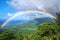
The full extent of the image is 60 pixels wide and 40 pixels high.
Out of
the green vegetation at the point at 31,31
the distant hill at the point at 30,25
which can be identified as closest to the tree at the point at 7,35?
the green vegetation at the point at 31,31

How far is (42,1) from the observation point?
490cm

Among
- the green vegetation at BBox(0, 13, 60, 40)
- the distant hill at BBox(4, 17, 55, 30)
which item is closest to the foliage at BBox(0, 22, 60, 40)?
the green vegetation at BBox(0, 13, 60, 40)

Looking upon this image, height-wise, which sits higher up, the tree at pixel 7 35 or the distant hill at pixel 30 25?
the distant hill at pixel 30 25

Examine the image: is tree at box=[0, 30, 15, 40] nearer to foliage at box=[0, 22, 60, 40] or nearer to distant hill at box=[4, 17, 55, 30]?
foliage at box=[0, 22, 60, 40]

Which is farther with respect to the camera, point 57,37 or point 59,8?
point 59,8

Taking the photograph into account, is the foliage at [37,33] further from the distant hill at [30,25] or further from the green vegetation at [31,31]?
the distant hill at [30,25]

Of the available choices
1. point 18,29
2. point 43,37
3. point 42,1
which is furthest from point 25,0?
point 43,37

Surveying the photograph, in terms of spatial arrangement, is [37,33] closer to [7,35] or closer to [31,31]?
[31,31]

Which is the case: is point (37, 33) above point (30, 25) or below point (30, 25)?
below

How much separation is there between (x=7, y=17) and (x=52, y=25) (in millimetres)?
1200

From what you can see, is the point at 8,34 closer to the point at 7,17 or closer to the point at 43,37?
the point at 7,17

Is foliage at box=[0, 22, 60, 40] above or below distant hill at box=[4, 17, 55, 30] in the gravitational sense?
below

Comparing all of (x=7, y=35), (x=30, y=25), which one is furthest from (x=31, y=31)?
(x=7, y=35)

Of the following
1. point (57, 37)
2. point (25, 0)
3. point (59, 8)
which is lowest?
point (57, 37)
